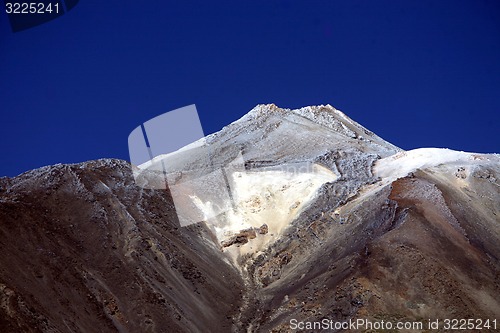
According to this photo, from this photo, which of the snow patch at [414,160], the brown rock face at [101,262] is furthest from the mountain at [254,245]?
the snow patch at [414,160]

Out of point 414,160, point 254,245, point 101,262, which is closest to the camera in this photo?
point 101,262

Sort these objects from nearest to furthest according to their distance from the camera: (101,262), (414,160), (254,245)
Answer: (101,262), (254,245), (414,160)

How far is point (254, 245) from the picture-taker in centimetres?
3228

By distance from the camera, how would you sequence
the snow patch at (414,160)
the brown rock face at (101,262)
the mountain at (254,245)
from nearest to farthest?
the brown rock face at (101,262) → the mountain at (254,245) → the snow patch at (414,160)

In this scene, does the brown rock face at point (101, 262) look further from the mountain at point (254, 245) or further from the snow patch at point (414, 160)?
the snow patch at point (414, 160)

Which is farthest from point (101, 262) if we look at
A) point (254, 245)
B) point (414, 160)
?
point (414, 160)

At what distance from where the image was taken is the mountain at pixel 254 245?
2058cm

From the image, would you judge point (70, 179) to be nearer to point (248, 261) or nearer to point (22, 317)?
point (248, 261)

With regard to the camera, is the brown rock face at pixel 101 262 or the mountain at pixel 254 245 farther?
the mountain at pixel 254 245

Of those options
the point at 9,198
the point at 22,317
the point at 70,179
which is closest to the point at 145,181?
the point at 70,179

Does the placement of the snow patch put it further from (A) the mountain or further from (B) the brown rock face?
(B) the brown rock face

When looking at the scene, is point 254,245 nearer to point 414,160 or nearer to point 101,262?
point 101,262

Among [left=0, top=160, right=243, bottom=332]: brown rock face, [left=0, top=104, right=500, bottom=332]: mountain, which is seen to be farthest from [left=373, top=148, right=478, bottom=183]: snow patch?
[left=0, top=160, right=243, bottom=332]: brown rock face

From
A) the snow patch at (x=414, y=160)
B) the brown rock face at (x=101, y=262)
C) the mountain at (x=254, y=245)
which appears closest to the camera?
the brown rock face at (x=101, y=262)
